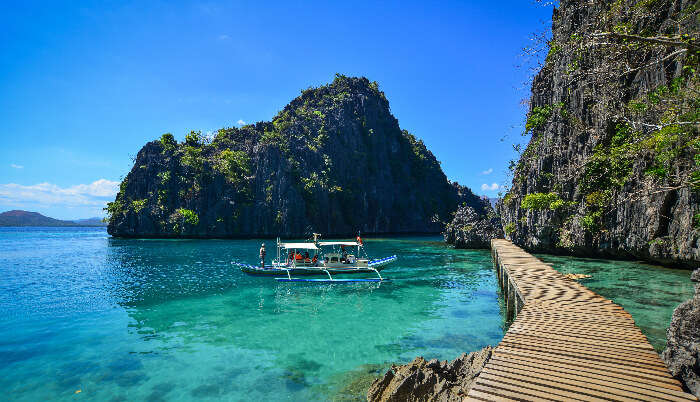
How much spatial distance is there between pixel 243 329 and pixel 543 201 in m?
32.2

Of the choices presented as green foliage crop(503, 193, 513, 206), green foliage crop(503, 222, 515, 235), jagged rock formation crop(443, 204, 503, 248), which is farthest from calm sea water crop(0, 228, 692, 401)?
jagged rock formation crop(443, 204, 503, 248)

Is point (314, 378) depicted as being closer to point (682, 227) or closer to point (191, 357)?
point (191, 357)

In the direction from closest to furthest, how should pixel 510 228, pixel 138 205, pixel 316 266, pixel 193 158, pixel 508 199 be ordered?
1. pixel 316 266
2. pixel 510 228
3. pixel 508 199
4. pixel 138 205
5. pixel 193 158

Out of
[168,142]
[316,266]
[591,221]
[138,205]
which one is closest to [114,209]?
[138,205]

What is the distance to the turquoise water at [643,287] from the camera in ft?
45.4

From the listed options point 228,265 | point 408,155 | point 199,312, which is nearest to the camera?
point 199,312

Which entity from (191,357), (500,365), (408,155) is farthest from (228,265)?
(408,155)

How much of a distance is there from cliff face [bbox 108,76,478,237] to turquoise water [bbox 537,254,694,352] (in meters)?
66.9

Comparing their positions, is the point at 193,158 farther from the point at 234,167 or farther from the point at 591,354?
the point at 591,354

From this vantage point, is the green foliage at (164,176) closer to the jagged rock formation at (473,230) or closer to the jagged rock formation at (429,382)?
the jagged rock formation at (473,230)

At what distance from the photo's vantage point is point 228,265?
34969 millimetres

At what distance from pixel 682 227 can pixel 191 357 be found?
28690mm

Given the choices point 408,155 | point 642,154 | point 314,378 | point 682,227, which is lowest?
point 314,378

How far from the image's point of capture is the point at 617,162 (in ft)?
87.9
